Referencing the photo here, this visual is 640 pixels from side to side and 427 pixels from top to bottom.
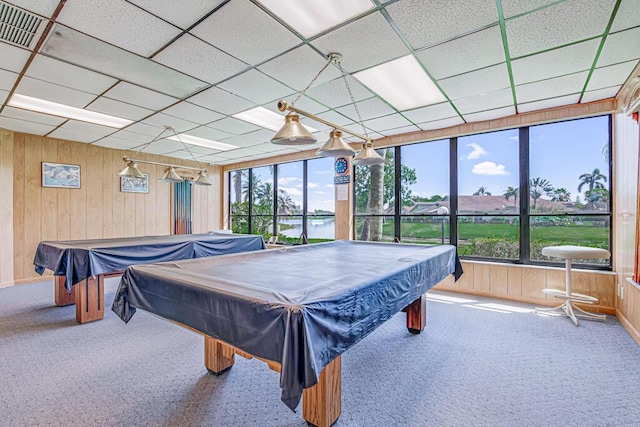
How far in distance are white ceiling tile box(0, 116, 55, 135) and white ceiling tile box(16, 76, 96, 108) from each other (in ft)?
4.79

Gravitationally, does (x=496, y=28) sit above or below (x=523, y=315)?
above

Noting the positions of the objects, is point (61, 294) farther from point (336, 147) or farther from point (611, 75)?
point (611, 75)

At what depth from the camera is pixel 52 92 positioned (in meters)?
3.45

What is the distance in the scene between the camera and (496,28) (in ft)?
7.53

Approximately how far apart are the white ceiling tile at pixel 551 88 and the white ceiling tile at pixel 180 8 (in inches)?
130

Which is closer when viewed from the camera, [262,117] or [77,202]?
[262,117]

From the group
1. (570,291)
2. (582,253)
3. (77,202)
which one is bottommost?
(570,291)

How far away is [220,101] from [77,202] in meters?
4.21

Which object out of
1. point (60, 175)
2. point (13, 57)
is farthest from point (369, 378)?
point (60, 175)

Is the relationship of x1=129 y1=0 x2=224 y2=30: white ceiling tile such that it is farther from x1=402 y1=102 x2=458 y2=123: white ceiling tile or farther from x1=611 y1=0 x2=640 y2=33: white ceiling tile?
x1=402 y1=102 x2=458 y2=123: white ceiling tile

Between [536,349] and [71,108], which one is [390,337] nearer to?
[536,349]

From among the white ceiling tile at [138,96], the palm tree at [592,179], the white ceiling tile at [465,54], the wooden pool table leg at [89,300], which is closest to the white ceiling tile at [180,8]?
the white ceiling tile at [138,96]

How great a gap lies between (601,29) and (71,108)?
5.91 meters

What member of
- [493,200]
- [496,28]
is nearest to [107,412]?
[496,28]
